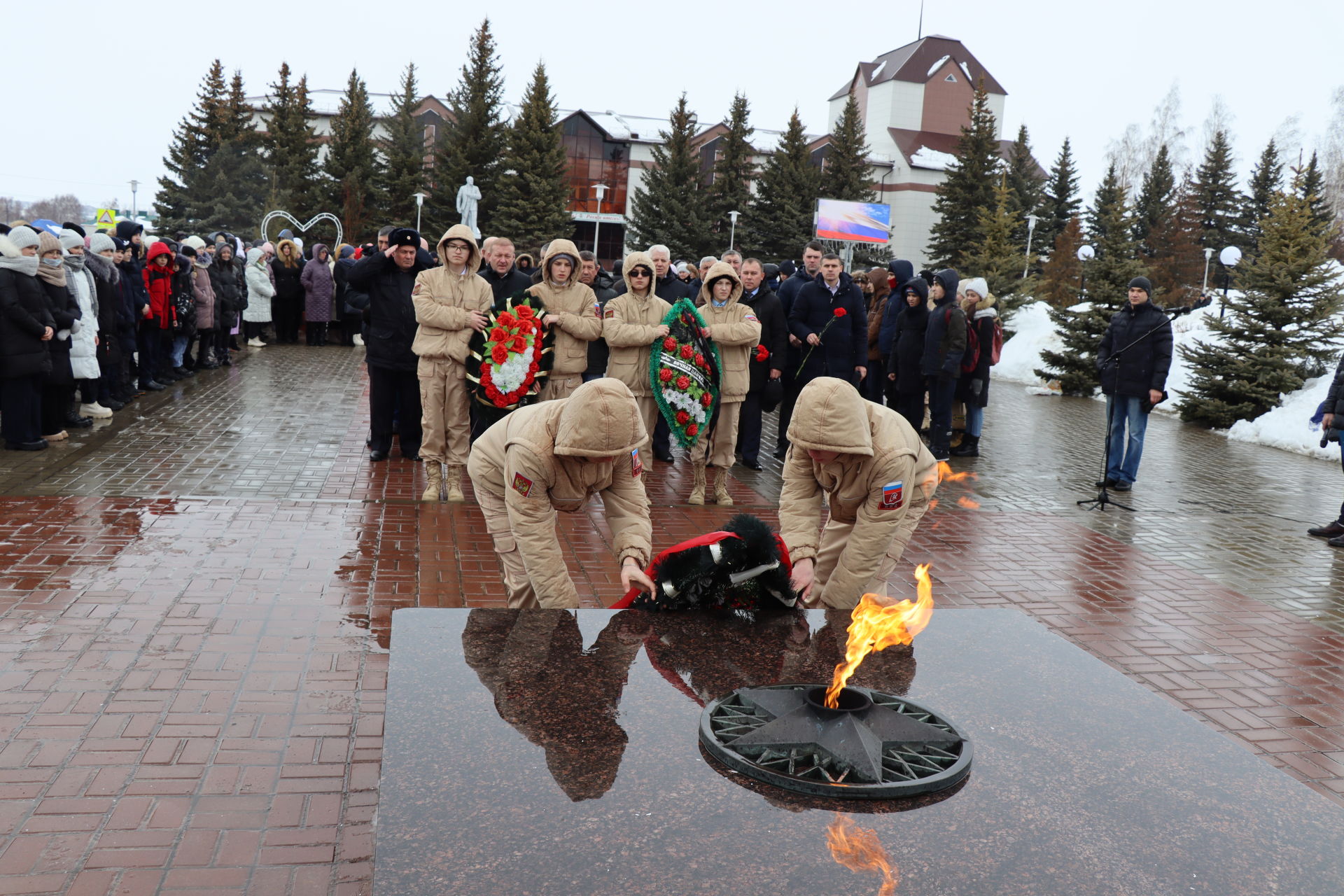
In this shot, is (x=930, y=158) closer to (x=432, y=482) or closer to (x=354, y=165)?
(x=354, y=165)

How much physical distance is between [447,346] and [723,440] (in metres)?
2.28

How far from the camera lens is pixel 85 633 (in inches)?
192

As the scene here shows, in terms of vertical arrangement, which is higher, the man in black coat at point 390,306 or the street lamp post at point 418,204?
the street lamp post at point 418,204

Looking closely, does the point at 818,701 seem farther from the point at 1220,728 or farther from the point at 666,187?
the point at 666,187

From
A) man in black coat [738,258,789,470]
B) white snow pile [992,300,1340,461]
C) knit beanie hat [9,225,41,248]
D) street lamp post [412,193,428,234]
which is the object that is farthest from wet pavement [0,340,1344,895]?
street lamp post [412,193,428,234]

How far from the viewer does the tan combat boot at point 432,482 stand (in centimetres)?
802

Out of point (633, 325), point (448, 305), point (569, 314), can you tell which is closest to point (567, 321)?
point (569, 314)

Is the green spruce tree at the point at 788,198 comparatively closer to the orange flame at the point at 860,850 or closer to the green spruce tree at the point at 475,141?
the green spruce tree at the point at 475,141

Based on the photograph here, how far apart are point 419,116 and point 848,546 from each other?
5031 cm

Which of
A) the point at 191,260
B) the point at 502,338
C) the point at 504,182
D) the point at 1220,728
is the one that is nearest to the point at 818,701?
the point at 1220,728

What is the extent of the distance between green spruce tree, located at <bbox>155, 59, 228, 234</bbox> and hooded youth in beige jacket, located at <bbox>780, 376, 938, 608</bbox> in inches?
1844

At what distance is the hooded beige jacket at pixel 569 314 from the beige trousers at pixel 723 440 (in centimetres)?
116

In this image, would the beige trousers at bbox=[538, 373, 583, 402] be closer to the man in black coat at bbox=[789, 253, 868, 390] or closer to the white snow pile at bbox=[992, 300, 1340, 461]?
the man in black coat at bbox=[789, 253, 868, 390]

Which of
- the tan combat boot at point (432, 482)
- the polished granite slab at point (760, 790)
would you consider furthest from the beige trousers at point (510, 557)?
the tan combat boot at point (432, 482)
